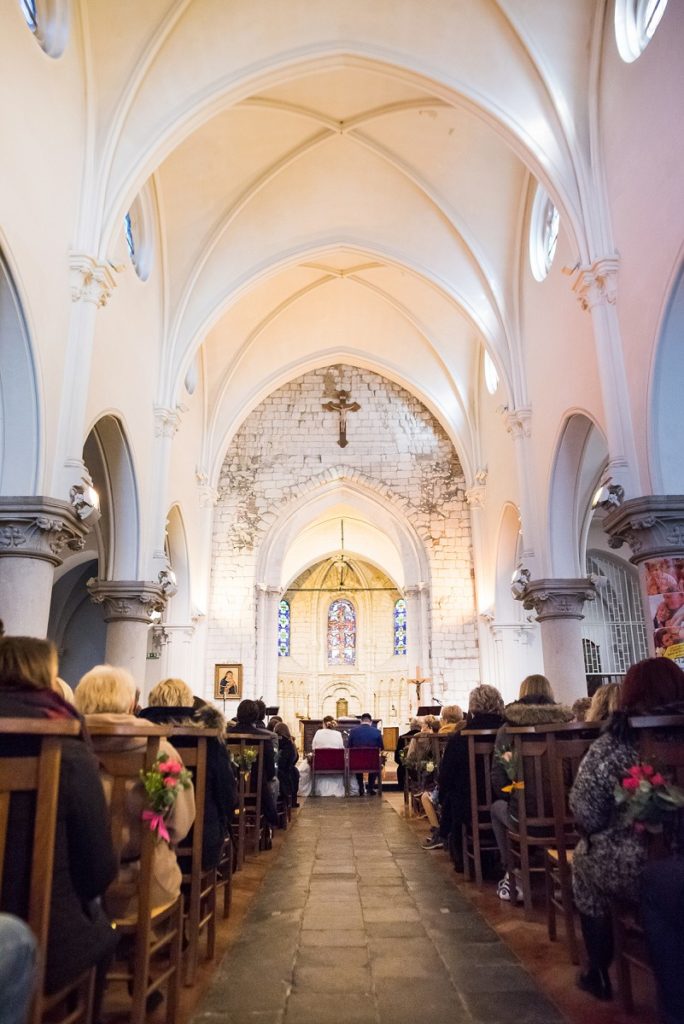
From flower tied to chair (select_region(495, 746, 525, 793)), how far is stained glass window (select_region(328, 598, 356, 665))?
26.1m

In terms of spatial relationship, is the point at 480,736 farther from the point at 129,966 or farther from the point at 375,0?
the point at 375,0

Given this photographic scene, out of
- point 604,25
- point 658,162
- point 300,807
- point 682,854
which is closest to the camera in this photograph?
point 682,854

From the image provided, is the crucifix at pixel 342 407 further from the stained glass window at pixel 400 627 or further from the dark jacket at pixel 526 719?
the dark jacket at pixel 526 719

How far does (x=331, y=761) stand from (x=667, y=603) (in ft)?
27.2

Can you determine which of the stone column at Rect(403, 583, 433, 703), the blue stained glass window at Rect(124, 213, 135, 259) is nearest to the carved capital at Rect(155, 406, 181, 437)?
the blue stained glass window at Rect(124, 213, 135, 259)

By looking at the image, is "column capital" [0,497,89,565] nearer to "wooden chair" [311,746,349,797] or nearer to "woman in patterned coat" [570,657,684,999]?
"woman in patterned coat" [570,657,684,999]

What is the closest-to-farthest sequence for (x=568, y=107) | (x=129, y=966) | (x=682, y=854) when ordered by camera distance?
(x=682, y=854) → (x=129, y=966) → (x=568, y=107)

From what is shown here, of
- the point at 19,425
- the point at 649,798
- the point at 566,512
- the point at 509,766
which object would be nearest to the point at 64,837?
the point at 649,798

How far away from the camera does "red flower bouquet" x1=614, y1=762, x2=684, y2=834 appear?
9.27 feet

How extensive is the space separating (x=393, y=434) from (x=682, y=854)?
1601 centimetres

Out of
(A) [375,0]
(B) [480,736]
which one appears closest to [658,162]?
(A) [375,0]

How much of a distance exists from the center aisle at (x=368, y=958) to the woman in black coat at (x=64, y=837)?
4.16ft

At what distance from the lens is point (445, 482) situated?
18109 mm

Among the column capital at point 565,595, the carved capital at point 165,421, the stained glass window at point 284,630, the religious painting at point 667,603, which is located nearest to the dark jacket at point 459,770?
the religious painting at point 667,603
